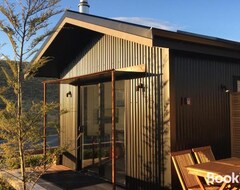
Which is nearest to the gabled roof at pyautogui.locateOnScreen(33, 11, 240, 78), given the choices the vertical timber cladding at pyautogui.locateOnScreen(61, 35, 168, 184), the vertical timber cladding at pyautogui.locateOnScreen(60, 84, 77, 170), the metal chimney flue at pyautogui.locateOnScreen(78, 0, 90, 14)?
the vertical timber cladding at pyautogui.locateOnScreen(61, 35, 168, 184)

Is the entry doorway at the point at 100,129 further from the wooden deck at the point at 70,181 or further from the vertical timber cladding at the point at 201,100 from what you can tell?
the vertical timber cladding at the point at 201,100

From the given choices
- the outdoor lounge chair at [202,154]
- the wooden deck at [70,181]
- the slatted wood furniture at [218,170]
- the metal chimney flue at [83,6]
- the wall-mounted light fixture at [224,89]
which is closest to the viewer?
the slatted wood furniture at [218,170]

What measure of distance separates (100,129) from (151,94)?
243 centimetres

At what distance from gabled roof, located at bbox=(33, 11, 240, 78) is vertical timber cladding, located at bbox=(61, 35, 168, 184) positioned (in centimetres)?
63

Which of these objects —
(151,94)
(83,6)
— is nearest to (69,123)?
(83,6)

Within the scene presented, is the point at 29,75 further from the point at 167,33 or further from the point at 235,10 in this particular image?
the point at 235,10

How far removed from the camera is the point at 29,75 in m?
5.88

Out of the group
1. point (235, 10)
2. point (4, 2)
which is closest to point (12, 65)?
point (4, 2)

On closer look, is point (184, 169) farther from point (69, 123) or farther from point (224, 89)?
point (69, 123)

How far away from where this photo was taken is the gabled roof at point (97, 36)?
219 inches

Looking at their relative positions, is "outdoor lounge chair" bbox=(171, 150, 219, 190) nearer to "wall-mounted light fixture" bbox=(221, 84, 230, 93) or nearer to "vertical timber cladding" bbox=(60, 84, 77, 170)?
"wall-mounted light fixture" bbox=(221, 84, 230, 93)

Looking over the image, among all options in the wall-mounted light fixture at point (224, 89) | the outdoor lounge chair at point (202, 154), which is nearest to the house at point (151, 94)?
the wall-mounted light fixture at point (224, 89)

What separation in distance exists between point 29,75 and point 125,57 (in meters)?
2.26

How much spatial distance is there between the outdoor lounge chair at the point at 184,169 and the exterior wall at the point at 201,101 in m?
0.33
